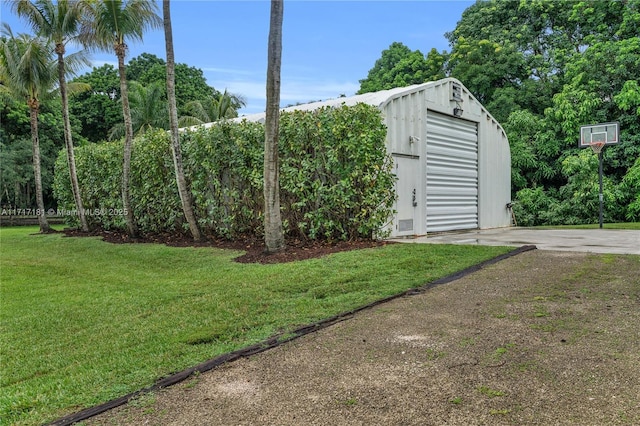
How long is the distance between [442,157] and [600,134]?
7.26m

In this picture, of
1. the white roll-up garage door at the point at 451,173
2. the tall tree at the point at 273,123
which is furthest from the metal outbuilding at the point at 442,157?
the tall tree at the point at 273,123

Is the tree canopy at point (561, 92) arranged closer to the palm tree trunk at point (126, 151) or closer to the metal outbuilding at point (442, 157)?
the metal outbuilding at point (442, 157)

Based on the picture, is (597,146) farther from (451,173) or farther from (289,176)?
(289,176)

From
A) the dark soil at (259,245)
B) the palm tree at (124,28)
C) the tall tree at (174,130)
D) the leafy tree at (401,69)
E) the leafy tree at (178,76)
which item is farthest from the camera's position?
the leafy tree at (178,76)

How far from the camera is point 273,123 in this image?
23.9ft

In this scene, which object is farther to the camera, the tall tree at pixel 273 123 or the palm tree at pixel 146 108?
the palm tree at pixel 146 108

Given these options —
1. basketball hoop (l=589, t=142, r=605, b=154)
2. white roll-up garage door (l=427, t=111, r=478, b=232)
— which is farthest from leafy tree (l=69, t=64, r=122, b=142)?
basketball hoop (l=589, t=142, r=605, b=154)

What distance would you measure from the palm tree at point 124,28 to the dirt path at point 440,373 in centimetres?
991

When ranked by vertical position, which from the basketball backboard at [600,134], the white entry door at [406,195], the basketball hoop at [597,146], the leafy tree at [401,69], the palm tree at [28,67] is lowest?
the white entry door at [406,195]

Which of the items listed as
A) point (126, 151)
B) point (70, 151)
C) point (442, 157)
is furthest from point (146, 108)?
point (442, 157)

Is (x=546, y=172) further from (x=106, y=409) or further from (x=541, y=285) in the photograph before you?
(x=106, y=409)

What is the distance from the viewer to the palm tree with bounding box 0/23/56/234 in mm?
14750

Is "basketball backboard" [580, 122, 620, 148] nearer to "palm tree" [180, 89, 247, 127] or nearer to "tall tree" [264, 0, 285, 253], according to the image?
"tall tree" [264, 0, 285, 253]

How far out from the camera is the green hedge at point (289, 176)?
8.21 meters
